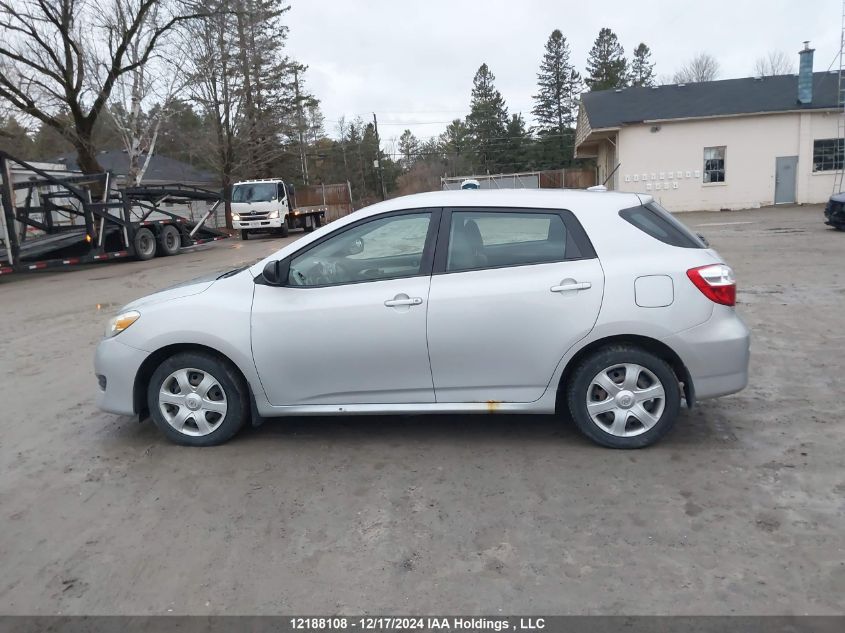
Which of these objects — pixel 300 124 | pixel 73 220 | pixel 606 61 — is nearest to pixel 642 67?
pixel 606 61

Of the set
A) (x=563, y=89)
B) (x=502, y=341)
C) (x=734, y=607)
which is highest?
(x=563, y=89)

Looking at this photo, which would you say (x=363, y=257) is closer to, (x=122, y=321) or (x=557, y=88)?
(x=122, y=321)

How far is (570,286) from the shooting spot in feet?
13.7

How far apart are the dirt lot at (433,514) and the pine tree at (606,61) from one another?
6282cm

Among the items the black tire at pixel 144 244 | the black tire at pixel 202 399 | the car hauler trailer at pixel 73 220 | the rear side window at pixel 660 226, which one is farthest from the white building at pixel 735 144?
the black tire at pixel 202 399

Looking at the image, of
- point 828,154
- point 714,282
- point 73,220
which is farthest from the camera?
point 828,154

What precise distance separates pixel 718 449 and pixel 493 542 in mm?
1860

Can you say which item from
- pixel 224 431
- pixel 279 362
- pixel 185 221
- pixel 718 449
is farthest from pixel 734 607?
pixel 185 221

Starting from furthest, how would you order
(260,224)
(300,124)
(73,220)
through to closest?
(300,124)
(260,224)
(73,220)

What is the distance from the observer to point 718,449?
14.1 feet

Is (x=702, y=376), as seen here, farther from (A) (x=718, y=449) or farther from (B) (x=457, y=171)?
(B) (x=457, y=171)

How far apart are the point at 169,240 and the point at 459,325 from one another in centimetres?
1906

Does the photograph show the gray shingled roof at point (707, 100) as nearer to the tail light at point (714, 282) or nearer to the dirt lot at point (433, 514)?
the dirt lot at point (433, 514)

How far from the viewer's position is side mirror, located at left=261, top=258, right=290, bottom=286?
4.41m
